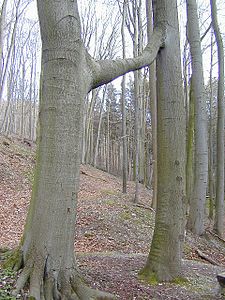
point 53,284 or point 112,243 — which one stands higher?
point 53,284

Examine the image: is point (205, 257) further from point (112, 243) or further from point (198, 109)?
point (198, 109)

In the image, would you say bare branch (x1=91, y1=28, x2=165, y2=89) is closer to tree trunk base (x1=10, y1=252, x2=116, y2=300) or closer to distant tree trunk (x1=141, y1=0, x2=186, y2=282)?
distant tree trunk (x1=141, y1=0, x2=186, y2=282)

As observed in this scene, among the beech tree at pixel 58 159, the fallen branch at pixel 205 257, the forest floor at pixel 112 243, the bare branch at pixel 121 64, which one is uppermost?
the bare branch at pixel 121 64

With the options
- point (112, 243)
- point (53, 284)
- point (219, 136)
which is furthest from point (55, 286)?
point (219, 136)

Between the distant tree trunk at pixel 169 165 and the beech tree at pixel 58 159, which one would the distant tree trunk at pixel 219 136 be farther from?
the beech tree at pixel 58 159

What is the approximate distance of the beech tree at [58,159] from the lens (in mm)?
3590

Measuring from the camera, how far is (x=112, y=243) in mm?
8086

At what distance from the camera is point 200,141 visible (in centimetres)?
982

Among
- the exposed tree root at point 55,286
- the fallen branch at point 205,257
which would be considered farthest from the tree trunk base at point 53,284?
the fallen branch at point 205,257

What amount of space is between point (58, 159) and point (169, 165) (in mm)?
1880

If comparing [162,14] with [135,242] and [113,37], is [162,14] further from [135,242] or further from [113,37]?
[113,37]

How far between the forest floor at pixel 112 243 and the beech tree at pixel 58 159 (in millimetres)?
404

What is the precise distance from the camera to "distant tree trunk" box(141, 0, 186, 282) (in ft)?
15.9

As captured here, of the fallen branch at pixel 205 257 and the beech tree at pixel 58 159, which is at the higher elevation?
the beech tree at pixel 58 159
